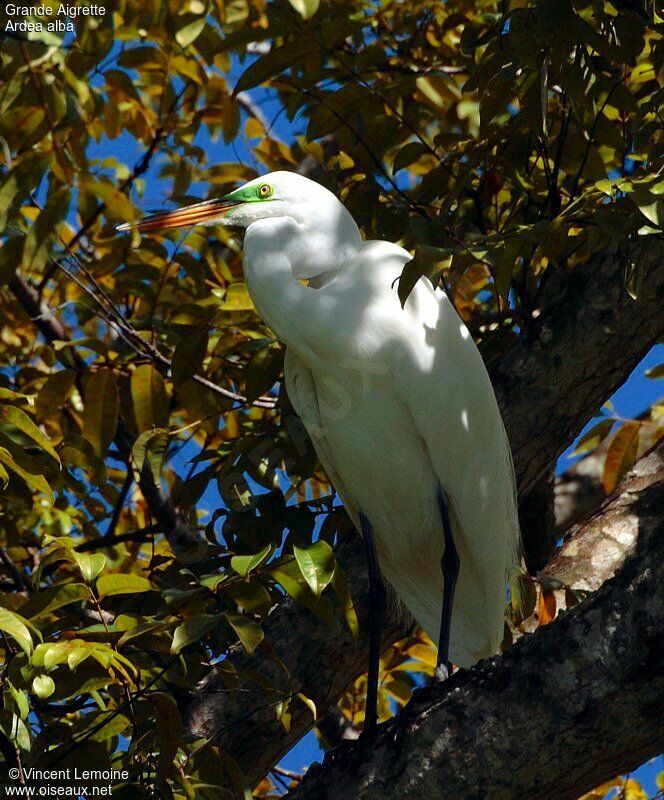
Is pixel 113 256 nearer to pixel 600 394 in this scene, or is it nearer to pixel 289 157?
pixel 289 157

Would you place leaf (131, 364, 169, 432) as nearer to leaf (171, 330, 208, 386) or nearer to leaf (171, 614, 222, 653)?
leaf (171, 330, 208, 386)

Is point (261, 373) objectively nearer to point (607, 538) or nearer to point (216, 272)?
point (216, 272)

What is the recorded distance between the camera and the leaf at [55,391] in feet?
10.1

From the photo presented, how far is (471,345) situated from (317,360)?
436mm

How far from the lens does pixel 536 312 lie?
137 inches

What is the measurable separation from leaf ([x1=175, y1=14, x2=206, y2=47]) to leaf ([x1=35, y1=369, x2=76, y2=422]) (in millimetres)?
1000

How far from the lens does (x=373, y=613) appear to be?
9.82 feet

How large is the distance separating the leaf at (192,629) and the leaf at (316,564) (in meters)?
0.18

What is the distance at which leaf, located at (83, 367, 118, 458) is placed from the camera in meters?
2.99

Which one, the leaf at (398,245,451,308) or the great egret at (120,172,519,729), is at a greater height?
the great egret at (120,172,519,729)

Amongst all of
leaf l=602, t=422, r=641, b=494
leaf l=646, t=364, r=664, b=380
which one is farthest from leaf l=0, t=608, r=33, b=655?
leaf l=646, t=364, r=664, b=380

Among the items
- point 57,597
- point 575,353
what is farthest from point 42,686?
point 575,353

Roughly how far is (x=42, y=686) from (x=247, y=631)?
39 centimetres

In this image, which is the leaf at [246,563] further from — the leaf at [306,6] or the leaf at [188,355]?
the leaf at [306,6]
